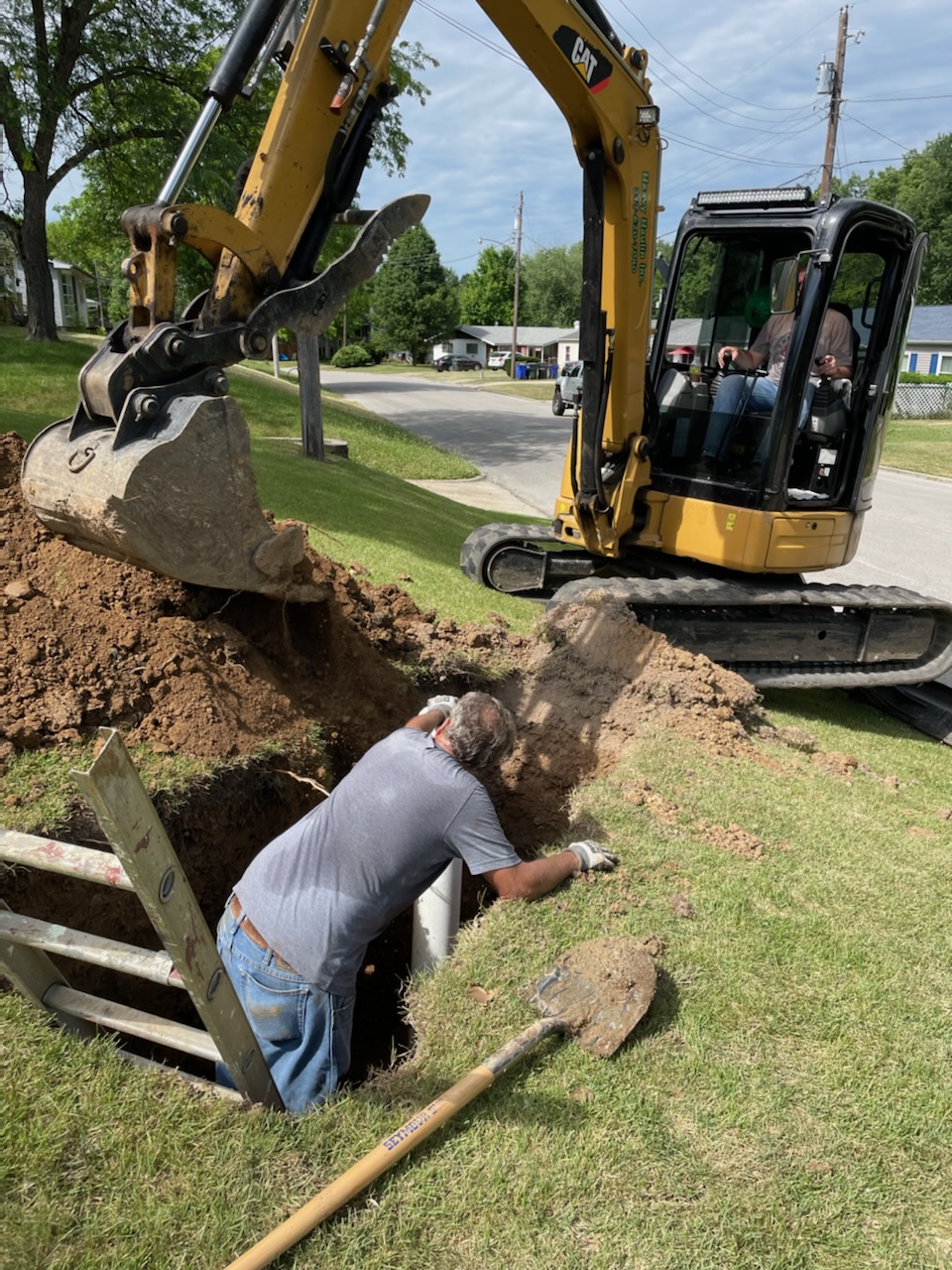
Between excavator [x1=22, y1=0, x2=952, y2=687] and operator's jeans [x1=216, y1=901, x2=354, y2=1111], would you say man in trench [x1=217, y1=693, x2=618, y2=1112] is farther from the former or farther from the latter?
excavator [x1=22, y1=0, x2=952, y2=687]

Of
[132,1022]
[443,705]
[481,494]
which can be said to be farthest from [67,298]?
[132,1022]

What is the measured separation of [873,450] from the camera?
646cm

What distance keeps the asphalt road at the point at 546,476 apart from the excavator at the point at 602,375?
12.9 feet

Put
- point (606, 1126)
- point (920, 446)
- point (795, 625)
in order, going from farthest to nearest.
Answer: point (920, 446) < point (795, 625) < point (606, 1126)

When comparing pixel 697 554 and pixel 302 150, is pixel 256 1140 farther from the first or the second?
pixel 697 554

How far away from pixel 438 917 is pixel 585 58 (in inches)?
190

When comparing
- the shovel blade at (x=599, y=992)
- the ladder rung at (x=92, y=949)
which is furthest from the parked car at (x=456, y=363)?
the ladder rung at (x=92, y=949)

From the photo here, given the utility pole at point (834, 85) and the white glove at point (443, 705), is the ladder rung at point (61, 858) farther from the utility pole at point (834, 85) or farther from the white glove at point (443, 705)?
the utility pole at point (834, 85)

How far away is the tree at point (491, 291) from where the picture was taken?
305 ft

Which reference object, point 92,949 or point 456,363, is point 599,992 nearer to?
point 92,949

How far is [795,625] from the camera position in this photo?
6.59 meters

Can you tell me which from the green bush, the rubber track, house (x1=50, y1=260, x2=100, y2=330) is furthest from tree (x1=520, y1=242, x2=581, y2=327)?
the rubber track

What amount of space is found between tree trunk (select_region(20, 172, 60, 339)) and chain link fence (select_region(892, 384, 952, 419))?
32540mm

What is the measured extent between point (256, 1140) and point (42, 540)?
9.95 feet
